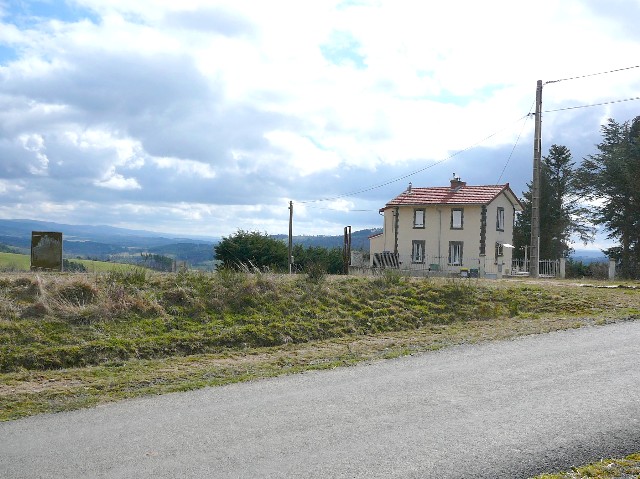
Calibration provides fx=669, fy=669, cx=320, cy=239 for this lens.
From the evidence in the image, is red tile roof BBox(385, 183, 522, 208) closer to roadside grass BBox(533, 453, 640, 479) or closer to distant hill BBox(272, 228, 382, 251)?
distant hill BBox(272, 228, 382, 251)

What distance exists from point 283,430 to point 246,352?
5.78 metres

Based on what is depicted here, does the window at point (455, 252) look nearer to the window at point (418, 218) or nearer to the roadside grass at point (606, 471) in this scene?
the window at point (418, 218)

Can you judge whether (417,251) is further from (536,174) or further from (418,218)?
(536,174)

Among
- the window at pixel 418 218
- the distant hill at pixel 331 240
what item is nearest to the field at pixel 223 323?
the distant hill at pixel 331 240

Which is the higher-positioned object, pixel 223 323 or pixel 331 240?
pixel 331 240

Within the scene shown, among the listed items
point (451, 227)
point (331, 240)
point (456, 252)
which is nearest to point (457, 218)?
point (451, 227)

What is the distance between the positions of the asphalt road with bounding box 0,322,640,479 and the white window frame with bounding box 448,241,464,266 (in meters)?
38.7

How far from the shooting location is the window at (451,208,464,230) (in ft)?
159

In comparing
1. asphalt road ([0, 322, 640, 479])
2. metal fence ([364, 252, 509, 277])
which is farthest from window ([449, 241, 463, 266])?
asphalt road ([0, 322, 640, 479])

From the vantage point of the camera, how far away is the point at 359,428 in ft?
23.0

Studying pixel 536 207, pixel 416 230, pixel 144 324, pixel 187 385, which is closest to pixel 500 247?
pixel 416 230

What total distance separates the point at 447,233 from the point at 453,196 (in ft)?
9.38

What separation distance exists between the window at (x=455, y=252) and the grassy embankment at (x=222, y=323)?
93.1 feet

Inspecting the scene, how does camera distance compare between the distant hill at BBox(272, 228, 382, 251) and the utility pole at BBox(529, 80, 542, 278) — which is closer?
the utility pole at BBox(529, 80, 542, 278)
